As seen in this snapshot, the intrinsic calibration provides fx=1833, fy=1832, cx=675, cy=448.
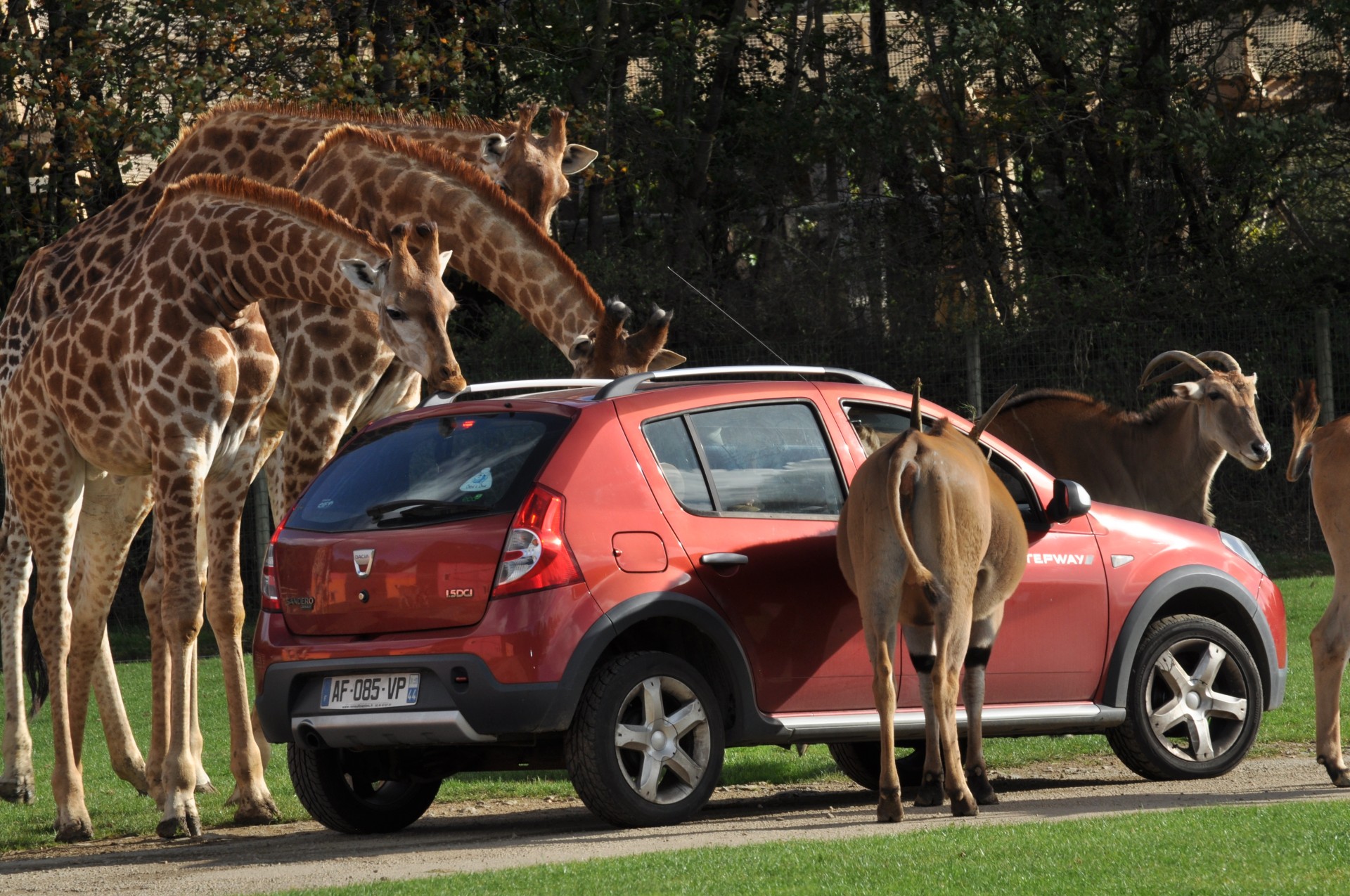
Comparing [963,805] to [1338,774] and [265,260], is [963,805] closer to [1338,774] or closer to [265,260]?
[1338,774]

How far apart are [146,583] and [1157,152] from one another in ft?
50.2

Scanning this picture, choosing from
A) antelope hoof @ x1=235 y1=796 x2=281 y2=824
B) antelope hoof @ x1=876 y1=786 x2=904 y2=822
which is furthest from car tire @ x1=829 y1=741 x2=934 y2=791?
antelope hoof @ x1=235 y1=796 x2=281 y2=824

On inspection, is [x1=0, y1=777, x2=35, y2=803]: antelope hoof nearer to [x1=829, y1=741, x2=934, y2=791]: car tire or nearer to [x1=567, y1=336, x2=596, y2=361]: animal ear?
[x1=567, y1=336, x2=596, y2=361]: animal ear

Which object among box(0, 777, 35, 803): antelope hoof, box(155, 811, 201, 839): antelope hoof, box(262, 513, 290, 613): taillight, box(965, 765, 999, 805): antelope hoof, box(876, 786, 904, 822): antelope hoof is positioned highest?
box(262, 513, 290, 613): taillight

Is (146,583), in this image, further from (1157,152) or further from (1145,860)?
(1157,152)

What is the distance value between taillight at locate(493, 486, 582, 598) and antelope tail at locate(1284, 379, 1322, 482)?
4090 mm

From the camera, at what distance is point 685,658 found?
7879mm

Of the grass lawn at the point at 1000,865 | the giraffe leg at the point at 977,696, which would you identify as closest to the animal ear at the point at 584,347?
the giraffe leg at the point at 977,696

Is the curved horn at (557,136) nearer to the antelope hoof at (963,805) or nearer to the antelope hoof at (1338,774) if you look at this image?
the antelope hoof at (963,805)

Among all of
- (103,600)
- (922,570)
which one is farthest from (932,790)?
(103,600)

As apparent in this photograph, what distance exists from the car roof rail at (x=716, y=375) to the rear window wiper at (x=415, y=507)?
0.80 m

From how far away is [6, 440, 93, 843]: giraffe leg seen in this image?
928 centimetres

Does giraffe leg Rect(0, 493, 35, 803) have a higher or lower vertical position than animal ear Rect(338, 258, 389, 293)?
lower

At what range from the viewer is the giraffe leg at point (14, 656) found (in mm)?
9742
